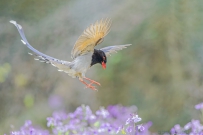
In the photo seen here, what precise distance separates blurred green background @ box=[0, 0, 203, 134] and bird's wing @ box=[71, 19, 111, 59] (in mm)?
875

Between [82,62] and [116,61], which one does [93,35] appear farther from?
[116,61]

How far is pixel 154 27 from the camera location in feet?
6.97

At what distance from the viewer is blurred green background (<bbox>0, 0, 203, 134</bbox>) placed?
2061 mm

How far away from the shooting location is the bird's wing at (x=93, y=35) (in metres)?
1.17

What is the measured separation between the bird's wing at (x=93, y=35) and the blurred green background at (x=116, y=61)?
34.4 inches

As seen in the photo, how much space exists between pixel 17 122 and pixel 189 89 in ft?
3.10

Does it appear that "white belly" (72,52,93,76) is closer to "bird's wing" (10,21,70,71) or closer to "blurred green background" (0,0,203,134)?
"bird's wing" (10,21,70,71)

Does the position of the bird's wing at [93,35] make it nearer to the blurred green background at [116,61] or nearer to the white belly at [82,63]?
the white belly at [82,63]

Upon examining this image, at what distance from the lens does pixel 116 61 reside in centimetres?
214

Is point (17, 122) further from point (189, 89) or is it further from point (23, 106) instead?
point (189, 89)

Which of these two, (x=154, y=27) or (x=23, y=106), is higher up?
(x=154, y=27)

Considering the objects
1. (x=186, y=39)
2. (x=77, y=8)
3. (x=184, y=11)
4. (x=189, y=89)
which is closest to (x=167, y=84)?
(x=189, y=89)

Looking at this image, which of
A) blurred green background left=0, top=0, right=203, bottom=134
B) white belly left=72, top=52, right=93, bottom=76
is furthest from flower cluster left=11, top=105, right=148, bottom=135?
blurred green background left=0, top=0, right=203, bottom=134

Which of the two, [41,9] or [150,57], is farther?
[41,9]
